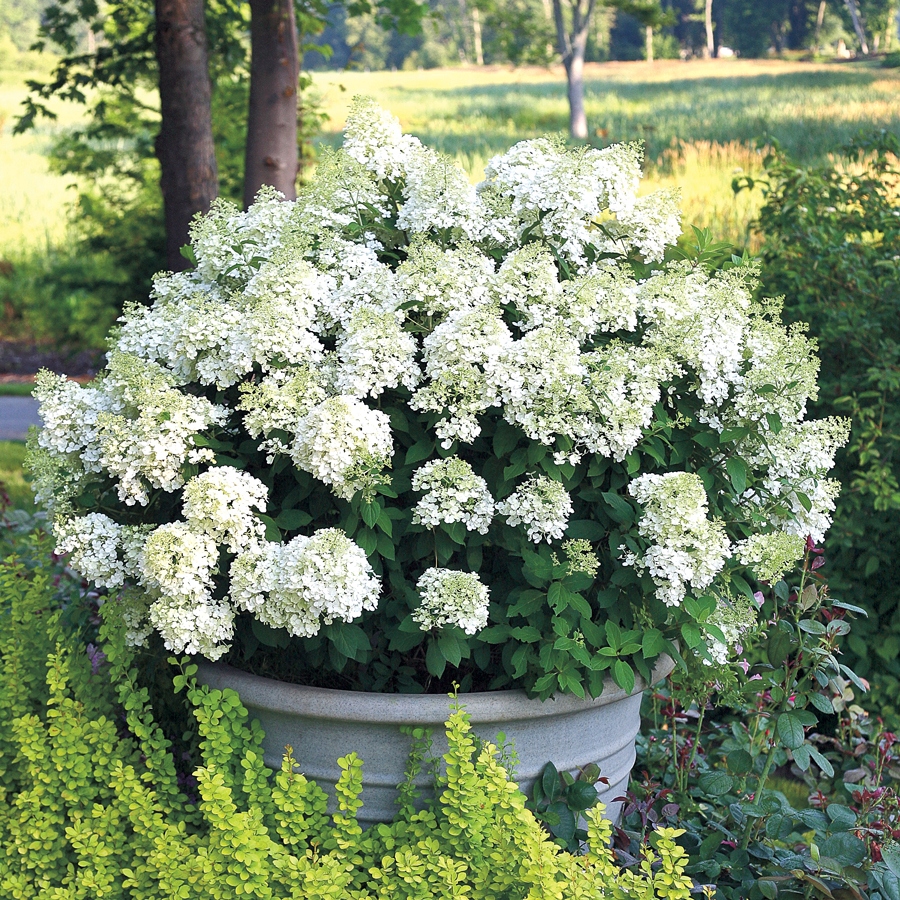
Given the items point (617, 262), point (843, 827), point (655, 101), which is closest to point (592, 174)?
point (617, 262)

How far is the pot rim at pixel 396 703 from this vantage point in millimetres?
2119

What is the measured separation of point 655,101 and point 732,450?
882 inches

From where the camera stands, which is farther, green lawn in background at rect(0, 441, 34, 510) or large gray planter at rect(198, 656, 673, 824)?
green lawn in background at rect(0, 441, 34, 510)

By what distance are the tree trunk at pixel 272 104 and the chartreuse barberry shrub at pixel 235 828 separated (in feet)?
10.5

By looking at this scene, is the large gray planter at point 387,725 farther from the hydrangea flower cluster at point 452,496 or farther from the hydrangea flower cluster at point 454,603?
the hydrangea flower cluster at point 452,496

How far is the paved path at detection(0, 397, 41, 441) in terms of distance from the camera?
7.63 m

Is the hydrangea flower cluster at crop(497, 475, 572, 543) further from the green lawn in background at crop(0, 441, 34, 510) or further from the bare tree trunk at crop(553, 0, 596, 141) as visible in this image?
the bare tree trunk at crop(553, 0, 596, 141)

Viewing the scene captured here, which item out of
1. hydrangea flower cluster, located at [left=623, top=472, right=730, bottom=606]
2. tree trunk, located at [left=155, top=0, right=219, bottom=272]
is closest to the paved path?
tree trunk, located at [left=155, top=0, right=219, bottom=272]

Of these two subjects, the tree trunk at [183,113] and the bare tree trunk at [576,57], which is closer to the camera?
the tree trunk at [183,113]

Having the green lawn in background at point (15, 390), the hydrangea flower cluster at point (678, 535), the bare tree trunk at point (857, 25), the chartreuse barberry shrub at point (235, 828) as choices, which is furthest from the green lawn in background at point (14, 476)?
the bare tree trunk at point (857, 25)

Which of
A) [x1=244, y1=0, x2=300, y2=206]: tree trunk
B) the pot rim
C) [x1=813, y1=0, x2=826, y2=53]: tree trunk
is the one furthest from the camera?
[x1=813, y1=0, x2=826, y2=53]: tree trunk

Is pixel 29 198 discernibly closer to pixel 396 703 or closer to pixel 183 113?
pixel 183 113

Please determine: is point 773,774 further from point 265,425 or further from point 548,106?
point 548,106

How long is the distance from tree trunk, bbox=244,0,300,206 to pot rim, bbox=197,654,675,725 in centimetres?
342
